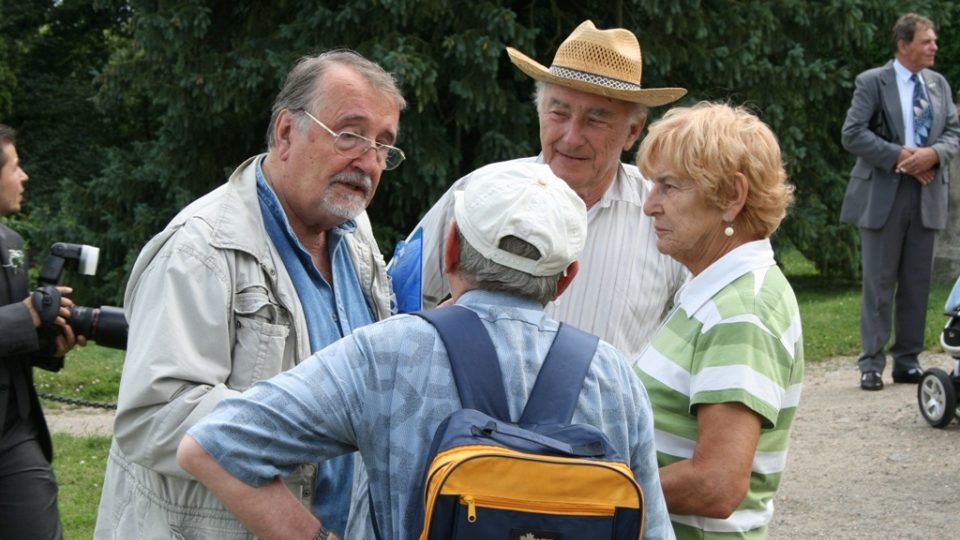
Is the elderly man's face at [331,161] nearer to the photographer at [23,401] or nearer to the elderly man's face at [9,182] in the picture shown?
the photographer at [23,401]

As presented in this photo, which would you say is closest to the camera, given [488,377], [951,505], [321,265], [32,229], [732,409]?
[488,377]

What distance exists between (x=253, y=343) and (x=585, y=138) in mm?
1482

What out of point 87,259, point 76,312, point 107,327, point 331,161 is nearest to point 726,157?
point 331,161

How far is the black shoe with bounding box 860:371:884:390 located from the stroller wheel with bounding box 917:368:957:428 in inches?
40.0

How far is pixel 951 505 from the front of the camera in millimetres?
6824

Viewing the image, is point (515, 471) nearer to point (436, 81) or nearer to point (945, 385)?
point (945, 385)

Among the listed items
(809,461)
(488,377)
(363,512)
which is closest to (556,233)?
(488,377)

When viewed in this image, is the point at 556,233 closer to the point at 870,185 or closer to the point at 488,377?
the point at 488,377

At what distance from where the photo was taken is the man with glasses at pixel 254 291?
109 inches

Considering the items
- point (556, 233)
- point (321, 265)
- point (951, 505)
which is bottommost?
point (951, 505)

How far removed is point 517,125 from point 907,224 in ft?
17.1

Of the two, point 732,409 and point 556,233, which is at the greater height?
point 556,233

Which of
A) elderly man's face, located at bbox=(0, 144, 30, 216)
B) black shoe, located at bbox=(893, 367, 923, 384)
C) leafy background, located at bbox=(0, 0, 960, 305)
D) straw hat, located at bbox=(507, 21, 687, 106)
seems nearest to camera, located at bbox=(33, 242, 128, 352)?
elderly man's face, located at bbox=(0, 144, 30, 216)

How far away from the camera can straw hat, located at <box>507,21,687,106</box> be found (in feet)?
13.0
